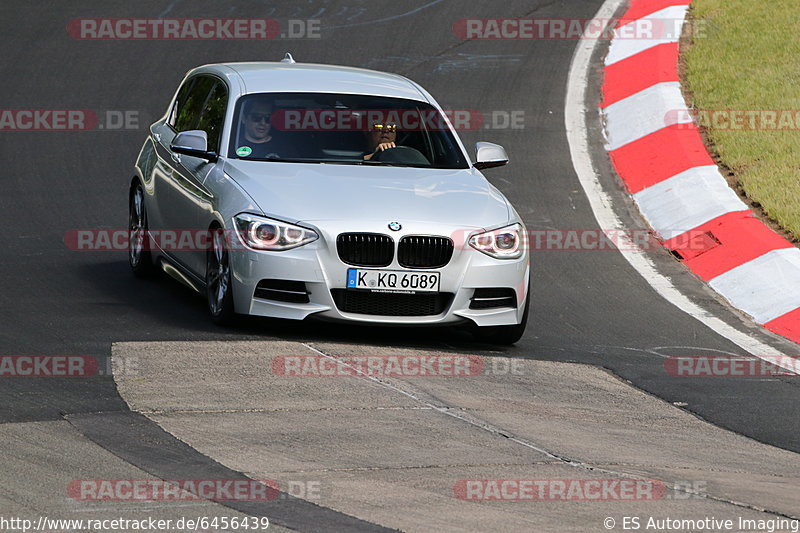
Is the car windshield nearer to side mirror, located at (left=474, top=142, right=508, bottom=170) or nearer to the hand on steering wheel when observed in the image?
the hand on steering wheel

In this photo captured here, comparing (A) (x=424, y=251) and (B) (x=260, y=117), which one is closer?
(A) (x=424, y=251)

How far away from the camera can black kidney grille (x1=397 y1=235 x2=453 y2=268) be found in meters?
8.25

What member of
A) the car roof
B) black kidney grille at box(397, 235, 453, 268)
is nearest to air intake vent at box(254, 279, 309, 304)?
black kidney grille at box(397, 235, 453, 268)

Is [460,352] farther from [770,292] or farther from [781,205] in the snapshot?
[781,205]

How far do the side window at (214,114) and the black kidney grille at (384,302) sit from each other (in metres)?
1.69

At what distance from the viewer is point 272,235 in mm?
8273

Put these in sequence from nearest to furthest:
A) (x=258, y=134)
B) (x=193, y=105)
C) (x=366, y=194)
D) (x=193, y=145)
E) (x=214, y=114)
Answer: (x=366, y=194) → (x=193, y=145) → (x=258, y=134) → (x=214, y=114) → (x=193, y=105)

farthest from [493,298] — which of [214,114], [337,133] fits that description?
[214,114]

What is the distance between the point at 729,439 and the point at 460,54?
11.2 meters

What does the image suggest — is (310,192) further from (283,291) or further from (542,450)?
(542,450)

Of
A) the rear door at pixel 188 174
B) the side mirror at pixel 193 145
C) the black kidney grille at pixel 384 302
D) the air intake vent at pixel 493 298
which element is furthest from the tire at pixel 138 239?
the air intake vent at pixel 493 298

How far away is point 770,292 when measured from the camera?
10.3 metres

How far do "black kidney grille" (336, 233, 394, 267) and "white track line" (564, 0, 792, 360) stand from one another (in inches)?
103

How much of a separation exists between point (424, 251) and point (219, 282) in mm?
1341
